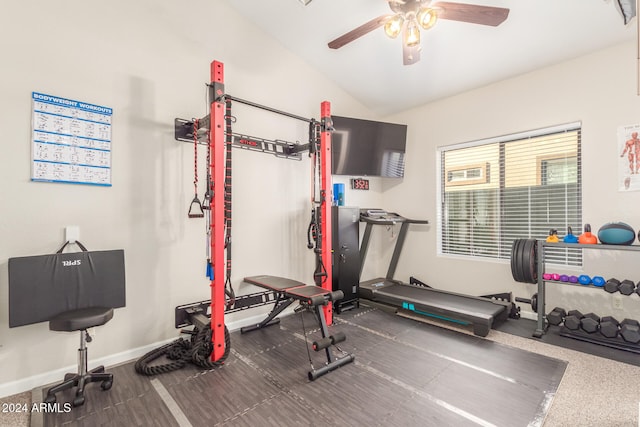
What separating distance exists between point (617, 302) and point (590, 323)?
471mm

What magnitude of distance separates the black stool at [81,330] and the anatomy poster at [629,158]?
5033mm

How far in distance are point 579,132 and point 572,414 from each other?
10.3 feet

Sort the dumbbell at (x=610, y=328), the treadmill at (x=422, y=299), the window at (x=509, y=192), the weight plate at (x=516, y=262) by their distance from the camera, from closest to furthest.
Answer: the dumbbell at (x=610, y=328) < the treadmill at (x=422, y=299) < the weight plate at (x=516, y=262) < the window at (x=509, y=192)

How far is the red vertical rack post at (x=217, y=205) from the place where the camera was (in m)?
2.62

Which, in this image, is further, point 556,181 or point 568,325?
point 556,181

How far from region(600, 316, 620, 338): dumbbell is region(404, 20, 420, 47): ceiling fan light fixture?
11.0 ft

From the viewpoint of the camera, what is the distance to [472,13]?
2.35m

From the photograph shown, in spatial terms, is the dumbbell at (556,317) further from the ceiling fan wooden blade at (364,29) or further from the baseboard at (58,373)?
the baseboard at (58,373)

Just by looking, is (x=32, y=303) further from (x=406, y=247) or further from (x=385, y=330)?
(x=406, y=247)

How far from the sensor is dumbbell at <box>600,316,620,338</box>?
9.72 ft

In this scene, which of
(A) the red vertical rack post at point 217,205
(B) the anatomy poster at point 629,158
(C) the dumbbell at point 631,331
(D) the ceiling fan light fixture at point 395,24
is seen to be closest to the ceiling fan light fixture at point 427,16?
(D) the ceiling fan light fixture at point 395,24

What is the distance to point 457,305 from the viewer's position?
3.69 m

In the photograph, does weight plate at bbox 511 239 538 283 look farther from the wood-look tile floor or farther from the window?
the wood-look tile floor

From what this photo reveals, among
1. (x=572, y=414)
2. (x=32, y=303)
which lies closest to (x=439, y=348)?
(x=572, y=414)
